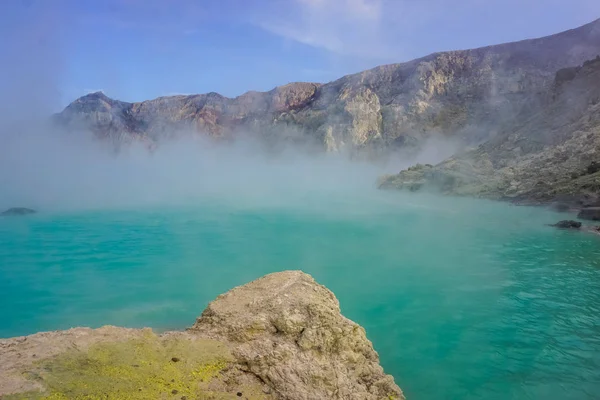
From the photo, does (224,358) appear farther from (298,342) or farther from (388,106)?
(388,106)

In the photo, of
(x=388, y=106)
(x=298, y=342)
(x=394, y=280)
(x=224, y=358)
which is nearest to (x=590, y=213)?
(x=394, y=280)

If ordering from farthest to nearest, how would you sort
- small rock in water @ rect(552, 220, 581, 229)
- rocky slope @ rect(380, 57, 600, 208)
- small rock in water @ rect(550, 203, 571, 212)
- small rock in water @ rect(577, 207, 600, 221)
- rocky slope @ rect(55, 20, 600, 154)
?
rocky slope @ rect(55, 20, 600, 154)
rocky slope @ rect(380, 57, 600, 208)
small rock in water @ rect(550, 203, 571, 212)
small rock in water @ rect(577, 207, 600, 221)
small rock in water @ rect(552, 220, 581, 229)

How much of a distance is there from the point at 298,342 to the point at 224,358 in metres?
0.86

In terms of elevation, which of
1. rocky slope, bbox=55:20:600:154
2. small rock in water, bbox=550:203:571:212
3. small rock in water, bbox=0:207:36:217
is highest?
rocky slope, bbox=55:20:600:154

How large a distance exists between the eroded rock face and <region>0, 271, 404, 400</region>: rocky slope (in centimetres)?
1

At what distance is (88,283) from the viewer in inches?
474

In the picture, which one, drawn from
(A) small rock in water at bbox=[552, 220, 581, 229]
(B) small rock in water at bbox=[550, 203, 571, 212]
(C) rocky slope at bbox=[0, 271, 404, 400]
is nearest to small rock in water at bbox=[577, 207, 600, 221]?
(B) small rock in water at bbox=[550, 203, 571, 212]

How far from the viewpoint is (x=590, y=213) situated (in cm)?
1942

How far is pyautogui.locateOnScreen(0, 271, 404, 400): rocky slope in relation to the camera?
12.2ft

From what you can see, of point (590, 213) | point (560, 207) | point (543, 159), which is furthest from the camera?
point (543, 159)

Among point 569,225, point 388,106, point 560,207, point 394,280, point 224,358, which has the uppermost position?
point 388,106

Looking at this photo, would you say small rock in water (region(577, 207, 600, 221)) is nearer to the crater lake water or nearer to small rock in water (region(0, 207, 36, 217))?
the crater lake water

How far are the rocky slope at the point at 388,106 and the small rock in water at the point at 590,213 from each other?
2811 cm

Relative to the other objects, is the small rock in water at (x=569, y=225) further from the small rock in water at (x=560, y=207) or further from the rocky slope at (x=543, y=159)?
the small rock in water at (x=560, y=207)
